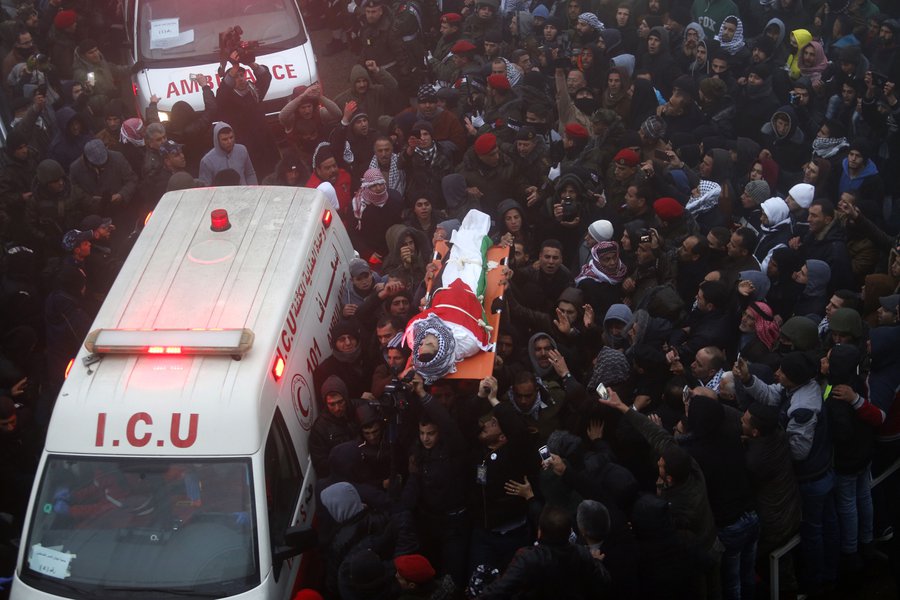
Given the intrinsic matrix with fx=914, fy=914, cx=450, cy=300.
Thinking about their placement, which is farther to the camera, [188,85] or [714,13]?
[714,13]

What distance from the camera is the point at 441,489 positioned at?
6312mm

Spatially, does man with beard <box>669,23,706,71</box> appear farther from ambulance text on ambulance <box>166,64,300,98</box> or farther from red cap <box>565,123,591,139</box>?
ambulance text on ambulance <box>166,64,300,98</box>

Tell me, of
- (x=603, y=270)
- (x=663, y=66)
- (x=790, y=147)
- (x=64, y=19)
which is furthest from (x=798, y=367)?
(x=64, y=19)

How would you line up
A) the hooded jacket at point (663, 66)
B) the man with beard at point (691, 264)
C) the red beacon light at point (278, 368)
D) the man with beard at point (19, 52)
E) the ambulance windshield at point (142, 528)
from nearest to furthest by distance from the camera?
1. the ambulance windshield at point (142, 528)
2. the red beacon light at point (278, 368)
3. the man with beard at point (691, 264)
4. the hooded jacket at point (663, 66)
5. the man with beard at point (19, 52)

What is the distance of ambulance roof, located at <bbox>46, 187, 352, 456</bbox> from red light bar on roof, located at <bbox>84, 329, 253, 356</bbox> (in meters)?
0.08

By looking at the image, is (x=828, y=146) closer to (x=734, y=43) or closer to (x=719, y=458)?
(x=734, y=43)

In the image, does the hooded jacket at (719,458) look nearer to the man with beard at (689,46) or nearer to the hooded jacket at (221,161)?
the hooded jacket at (221,161)

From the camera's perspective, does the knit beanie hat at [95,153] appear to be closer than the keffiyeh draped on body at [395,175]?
Yes

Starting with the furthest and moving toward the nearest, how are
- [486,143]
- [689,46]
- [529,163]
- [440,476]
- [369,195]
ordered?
[689,46]
[529,163]
[486,143]
[369,195]
[440,476]

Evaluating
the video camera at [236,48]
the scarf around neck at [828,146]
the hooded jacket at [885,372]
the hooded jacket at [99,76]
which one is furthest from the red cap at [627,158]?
the hooded jacket at [99,76]

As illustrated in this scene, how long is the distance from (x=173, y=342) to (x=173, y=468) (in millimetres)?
811

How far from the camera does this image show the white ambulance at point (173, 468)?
5.51m

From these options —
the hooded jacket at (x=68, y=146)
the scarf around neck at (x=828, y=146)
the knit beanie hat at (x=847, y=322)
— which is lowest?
the hooded jacket at (x=68, y=146)

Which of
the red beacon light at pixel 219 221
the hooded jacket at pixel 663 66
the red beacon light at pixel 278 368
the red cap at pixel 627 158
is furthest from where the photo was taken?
the hooded jacket at pixel 663 66
